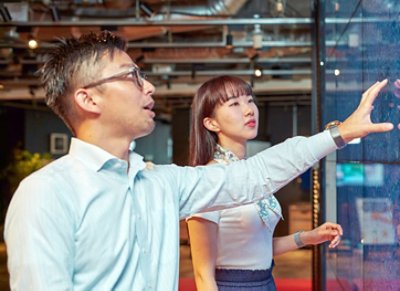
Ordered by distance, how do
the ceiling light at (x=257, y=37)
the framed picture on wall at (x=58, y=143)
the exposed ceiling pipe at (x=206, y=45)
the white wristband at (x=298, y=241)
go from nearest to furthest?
1. the white wristband at (x=298, y=241)
2. the ceiling light at (x=257, y=37)
3. the exposed ceiling pipe at (x=206, y=45)
4. the framed picture on wall at (x=58, y=143)

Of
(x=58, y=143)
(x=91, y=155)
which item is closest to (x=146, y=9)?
(x=91, y=155)

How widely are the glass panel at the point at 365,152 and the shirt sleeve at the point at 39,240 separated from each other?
714 millimetres

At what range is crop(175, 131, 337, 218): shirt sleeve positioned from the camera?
126 cm

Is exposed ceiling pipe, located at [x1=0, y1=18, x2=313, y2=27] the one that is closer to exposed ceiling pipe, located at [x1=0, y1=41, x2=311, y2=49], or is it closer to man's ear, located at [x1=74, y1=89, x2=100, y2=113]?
exposed ceiling pipe, located at [x1=0, y1=41, x2=311, y2=49]

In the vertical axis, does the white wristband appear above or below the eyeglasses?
below

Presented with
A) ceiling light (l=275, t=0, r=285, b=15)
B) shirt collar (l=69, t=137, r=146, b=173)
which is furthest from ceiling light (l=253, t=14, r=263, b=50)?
shirt collar (l=69, t=137, r=146, b=173)

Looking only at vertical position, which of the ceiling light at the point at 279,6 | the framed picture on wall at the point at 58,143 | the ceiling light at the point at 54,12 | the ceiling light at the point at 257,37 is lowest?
the framed picture on wall at the point at 58,143

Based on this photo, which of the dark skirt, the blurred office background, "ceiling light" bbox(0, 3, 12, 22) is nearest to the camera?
the blurred office background

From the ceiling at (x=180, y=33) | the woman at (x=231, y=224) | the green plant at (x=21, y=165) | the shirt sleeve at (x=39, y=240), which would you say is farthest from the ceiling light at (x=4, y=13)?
the green plant at (x=21, y=165)

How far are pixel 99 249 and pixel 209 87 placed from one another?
798 mm

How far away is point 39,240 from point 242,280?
31.8 inches

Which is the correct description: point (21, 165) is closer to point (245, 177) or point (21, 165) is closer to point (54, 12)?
point (54, 12)

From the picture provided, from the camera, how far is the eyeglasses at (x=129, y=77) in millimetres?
1166

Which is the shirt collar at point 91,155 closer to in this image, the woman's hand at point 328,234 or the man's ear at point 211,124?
the man's ear at point 211,124
